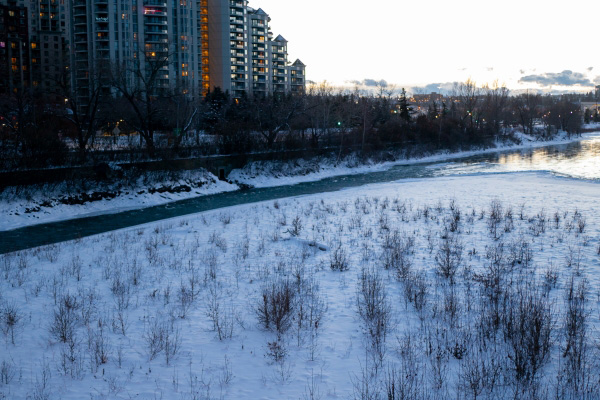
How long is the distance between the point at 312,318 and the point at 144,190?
28694mm

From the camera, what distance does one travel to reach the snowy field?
6090 millimetres

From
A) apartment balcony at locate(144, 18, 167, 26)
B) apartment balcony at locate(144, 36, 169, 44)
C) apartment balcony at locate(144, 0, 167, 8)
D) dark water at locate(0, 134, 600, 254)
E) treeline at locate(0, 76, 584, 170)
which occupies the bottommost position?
dark water at locate(0, 134, 600, 254)

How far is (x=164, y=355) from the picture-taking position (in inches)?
275

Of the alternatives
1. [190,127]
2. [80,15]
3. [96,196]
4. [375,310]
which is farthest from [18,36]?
[375,310]

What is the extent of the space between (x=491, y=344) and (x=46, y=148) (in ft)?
109

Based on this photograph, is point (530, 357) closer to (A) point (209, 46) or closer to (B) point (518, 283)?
(B) point (518, 283)

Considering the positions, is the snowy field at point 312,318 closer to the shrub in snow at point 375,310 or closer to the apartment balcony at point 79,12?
the shrub in snow at point 375,310

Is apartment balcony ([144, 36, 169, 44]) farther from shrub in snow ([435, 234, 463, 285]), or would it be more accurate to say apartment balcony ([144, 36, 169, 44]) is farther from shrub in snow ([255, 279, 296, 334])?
shrub in snow ([255, 279, 296, 334])

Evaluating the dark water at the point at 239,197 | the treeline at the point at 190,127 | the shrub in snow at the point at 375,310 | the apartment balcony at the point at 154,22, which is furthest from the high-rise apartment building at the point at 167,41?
the shrub in snow at the point at 375,310

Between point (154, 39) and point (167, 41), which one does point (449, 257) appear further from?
point (154, 39)

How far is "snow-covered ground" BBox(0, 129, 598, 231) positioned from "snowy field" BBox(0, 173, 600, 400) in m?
14.1

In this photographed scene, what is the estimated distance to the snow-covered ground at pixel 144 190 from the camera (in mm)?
27953

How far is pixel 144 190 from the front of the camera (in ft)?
114

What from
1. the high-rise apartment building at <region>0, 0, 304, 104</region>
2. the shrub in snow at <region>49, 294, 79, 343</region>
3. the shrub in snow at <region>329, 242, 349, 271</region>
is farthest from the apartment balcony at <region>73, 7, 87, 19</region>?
the shrub in snow at <region>49, 294, 79, 343</region>
